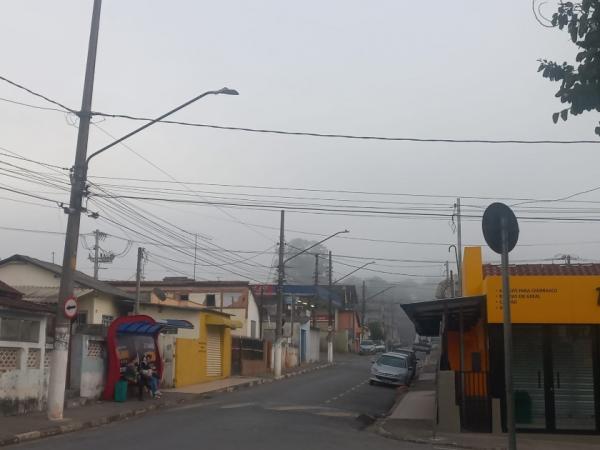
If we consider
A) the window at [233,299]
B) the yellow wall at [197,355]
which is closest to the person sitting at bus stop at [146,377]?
the yellow wall at [197,355]

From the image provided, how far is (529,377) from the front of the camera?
1786 centimetres

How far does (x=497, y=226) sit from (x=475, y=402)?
36.1 feet

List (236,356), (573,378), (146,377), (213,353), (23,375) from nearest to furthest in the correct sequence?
1. (573,378)
2. (23,375)
3. (146,377)
4. (213,353)
5. (236,356)

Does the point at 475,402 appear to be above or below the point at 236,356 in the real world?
below

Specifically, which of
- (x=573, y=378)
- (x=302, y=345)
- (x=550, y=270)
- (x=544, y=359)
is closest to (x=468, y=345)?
(x=550, y=270)

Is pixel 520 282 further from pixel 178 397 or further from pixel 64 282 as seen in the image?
pixel 178 397

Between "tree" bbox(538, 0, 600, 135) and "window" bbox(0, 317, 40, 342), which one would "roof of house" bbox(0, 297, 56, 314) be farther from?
"tree" bbox(538, 0, 600, 135)

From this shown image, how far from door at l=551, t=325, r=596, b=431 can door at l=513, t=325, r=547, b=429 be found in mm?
280

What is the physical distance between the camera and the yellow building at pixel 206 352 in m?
32.9

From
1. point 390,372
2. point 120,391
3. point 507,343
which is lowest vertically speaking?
point 120,391

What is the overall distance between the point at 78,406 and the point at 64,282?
5.16 meters

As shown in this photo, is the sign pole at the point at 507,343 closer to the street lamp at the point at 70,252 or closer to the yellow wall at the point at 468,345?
the street lamp at the point at 70,252

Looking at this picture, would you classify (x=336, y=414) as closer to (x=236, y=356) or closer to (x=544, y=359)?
(x=544, y=359)

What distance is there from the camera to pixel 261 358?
4809cm
